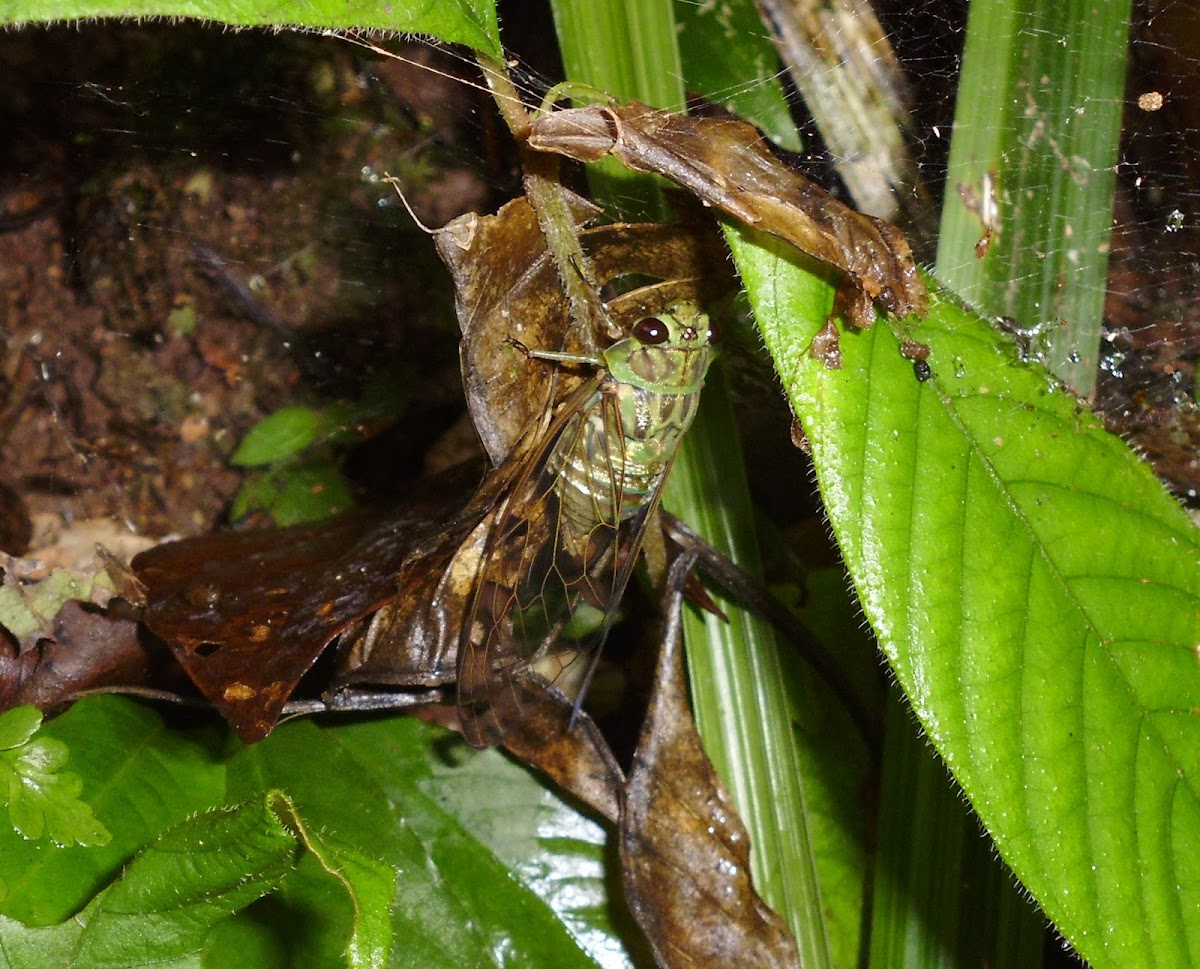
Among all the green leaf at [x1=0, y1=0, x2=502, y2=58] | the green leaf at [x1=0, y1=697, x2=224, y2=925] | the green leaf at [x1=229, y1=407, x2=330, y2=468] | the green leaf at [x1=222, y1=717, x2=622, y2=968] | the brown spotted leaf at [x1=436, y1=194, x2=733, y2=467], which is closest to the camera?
the green leaf at [x1=0, y1=0, x2=502, y2=58]

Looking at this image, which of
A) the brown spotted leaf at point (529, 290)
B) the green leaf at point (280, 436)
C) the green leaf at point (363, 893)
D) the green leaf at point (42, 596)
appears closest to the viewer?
the green leaf at point (363, 893)

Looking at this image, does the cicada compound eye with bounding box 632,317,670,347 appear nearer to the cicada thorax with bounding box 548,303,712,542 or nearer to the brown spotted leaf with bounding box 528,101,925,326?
the cicada thorax with bounding box 548,303,712,542

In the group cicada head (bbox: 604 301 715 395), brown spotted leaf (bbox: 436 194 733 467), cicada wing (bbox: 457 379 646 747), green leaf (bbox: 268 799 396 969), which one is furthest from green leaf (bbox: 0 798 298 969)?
cicada head (bbox: 604 301 715 395)

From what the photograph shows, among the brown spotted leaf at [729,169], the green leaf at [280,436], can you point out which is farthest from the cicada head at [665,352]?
the green leaf at [280,436]

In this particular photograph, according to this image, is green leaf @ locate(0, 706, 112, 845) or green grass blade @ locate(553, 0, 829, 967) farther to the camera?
green grass blade @ locate(553, 0, 829, 967)

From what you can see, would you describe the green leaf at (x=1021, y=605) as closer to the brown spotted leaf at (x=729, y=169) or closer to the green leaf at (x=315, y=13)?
the brown spotted leaf at (x=729, y=169)

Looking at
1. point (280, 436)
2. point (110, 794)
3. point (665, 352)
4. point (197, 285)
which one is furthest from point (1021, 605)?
point (197, 285)

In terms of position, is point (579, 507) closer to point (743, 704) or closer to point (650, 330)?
point (650, 330)

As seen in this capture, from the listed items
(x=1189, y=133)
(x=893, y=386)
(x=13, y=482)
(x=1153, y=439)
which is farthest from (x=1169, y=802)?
(x=13, y=482)
